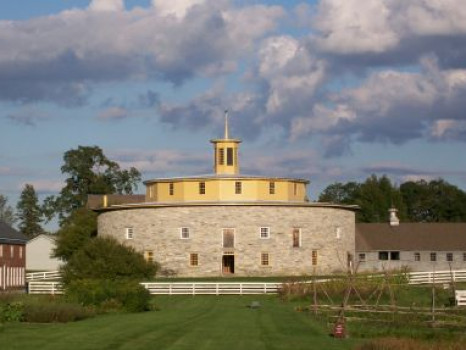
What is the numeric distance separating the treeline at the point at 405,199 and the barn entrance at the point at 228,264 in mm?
49710

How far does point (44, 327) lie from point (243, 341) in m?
7.76

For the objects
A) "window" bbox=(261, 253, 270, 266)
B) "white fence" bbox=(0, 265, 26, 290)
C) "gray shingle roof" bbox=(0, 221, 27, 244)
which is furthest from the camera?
"window" bbox=(261, 253, 270, 266)

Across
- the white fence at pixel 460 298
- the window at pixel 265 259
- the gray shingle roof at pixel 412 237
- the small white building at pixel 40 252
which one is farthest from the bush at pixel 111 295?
the small white building at pixel 40 252

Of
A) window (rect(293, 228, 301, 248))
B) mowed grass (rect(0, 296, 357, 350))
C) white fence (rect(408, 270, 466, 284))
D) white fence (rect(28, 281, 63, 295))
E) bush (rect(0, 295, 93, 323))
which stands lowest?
mowed grass (rect(0, 296, 357, 350))

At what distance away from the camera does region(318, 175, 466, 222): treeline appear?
14288 cm

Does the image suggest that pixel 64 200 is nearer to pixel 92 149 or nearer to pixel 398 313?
pixel 92 149

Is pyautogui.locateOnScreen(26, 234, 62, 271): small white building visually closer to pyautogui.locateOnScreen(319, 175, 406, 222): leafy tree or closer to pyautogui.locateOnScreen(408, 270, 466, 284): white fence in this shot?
pyautogui.locateOnScreen(319, 175, 406, 222): leafy tree

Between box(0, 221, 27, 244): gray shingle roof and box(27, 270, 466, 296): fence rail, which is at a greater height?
box(0, 221, 27, 244): gray shingle roof

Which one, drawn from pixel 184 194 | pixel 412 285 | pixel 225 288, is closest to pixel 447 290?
pixel 412 285

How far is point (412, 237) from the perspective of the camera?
107m

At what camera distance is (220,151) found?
101 m

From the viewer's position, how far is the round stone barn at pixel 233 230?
92.4 meters

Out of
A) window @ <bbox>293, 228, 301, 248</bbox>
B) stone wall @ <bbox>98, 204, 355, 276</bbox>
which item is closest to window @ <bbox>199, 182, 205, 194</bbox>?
stone wall @ <bbox>98, 204, 355, 276</bbox>

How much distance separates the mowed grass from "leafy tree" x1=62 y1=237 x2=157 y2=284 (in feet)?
48.6
